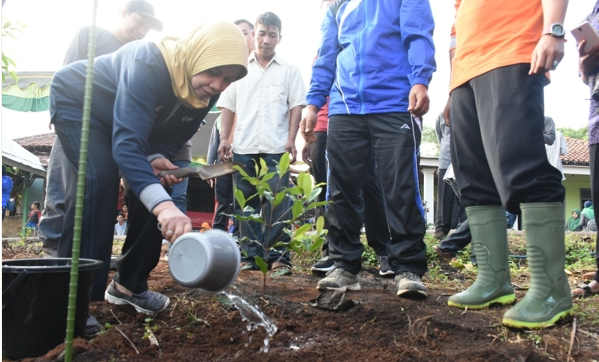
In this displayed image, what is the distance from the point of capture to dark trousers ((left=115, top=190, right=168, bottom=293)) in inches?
98.9

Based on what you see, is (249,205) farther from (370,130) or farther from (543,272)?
(543,272)

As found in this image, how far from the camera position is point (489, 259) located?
230 centimetres

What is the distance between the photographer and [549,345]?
1.78 m

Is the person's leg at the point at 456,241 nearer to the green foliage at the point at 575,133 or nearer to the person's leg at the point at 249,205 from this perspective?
the person's leg at the point at 249,205

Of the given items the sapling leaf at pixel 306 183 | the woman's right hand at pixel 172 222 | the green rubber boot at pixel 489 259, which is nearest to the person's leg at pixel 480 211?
the green rubber boot at pixel 489 259

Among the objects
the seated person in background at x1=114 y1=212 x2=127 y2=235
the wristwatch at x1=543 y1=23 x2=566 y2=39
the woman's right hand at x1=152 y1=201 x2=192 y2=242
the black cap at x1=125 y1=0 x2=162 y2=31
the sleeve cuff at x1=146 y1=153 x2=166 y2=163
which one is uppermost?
the black cap at x1=125 y1=0 x2=162 y2=31

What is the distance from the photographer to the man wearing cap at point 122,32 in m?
3.59

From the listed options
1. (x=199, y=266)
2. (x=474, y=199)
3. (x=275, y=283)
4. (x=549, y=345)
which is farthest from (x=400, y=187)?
(x=199, y=266)

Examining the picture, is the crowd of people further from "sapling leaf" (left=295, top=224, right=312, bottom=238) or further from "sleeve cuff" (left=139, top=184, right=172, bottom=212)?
"sapling leaf" (left=295, top=224, right=312, bottom=238)

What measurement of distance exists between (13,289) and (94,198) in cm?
53

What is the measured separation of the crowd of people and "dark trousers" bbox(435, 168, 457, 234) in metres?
2.66

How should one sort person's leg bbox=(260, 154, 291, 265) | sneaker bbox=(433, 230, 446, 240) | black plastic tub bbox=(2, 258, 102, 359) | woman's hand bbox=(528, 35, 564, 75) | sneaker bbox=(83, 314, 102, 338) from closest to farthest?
1. black plastic tub bbox=(2, 258, 102, 359)
2. woman's hand bbox=(528, 35, 564, 75)
3. sneaker bbox=(83, 314, 102, 338)
4. person's leg bbox=(260, 154, 291, 265)
5. sneaker bbox=(433, 230, 446, 240)

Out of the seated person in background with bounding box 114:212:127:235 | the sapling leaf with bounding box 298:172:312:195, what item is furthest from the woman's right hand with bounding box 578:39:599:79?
the seated person in background with bounding box 114:212:127:235

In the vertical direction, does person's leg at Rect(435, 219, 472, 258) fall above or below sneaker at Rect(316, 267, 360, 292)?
below
